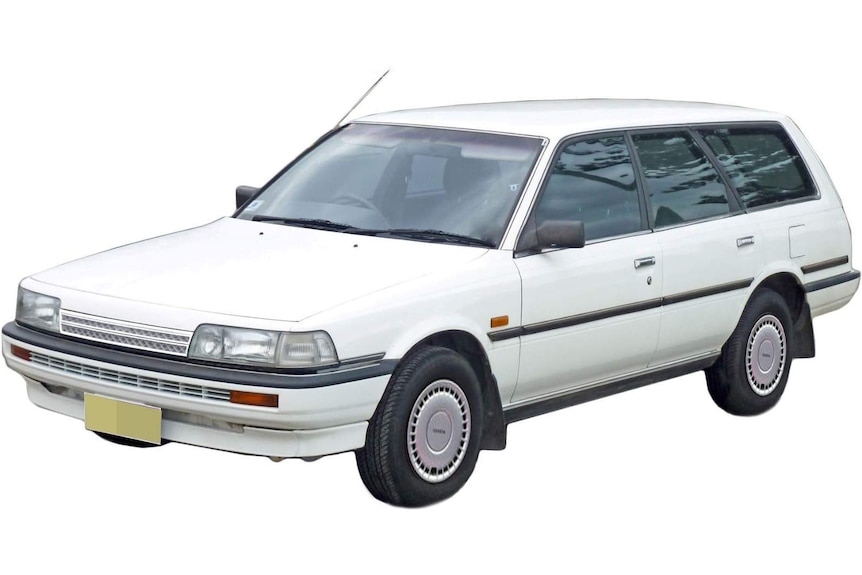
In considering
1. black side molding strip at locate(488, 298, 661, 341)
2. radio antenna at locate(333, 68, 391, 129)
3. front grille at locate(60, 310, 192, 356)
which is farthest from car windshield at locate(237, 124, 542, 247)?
front grille at locate(60, 310, 192, 356)

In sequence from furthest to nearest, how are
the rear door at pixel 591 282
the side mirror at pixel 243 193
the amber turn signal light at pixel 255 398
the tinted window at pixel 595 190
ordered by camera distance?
the side mirror at pixel 243 193, the tinted window at pixel 595 190, the rear door at pixel 591 282, the amber turn signal light at pixel 255 398

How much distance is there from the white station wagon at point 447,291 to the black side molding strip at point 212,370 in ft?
0.04

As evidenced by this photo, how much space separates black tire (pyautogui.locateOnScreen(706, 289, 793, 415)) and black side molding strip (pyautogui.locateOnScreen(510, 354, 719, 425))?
15cm

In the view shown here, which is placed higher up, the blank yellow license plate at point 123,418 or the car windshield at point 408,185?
the car windshield at point 408,185

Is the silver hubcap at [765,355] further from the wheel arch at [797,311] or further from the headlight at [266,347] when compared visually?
the headlight at [266,347]

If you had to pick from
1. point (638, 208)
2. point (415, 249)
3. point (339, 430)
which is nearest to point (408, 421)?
point (339, 430)

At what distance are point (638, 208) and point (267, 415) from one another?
3.04 metres

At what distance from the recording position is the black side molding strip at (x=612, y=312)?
369 inches

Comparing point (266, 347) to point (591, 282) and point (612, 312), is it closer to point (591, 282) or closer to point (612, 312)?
point (591, 282)

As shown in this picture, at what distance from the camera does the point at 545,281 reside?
9.52 metres

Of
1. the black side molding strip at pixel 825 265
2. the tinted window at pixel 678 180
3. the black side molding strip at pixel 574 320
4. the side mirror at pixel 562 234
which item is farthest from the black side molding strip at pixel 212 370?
the black side molding strip at pixel 825 265

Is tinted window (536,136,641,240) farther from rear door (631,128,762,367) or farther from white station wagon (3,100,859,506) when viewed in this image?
rear door (631,128,762,367)

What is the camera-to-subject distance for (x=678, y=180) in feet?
35.1

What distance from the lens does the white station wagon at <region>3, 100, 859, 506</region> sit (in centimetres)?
853
